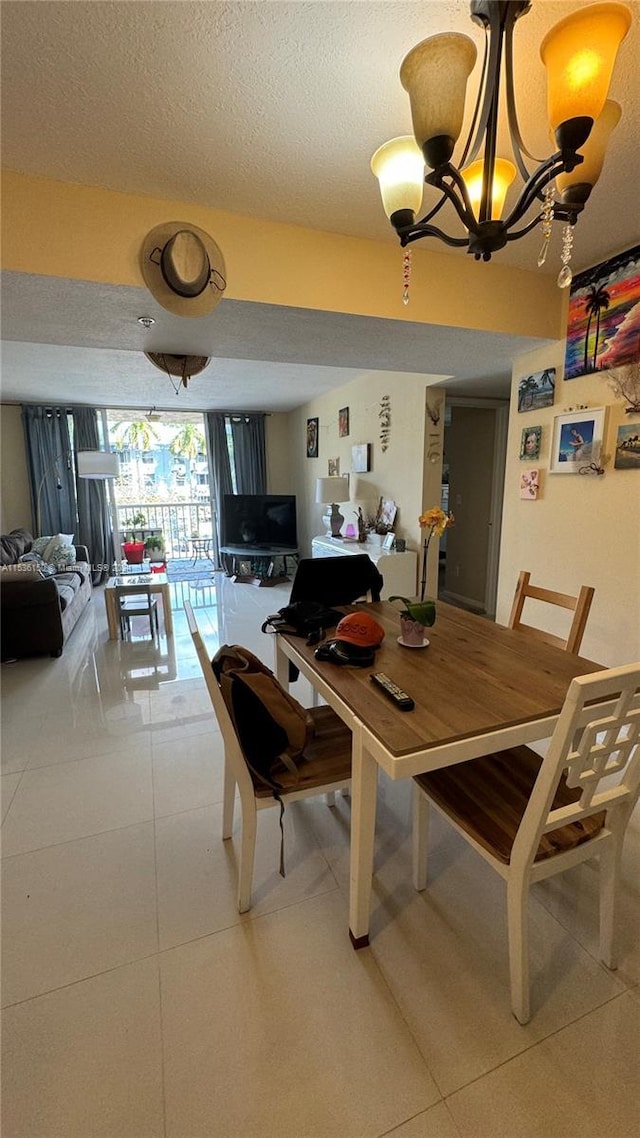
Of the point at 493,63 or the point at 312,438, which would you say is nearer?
the point at 493,63

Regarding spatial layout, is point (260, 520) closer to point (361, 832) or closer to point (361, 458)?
point (361, 458)

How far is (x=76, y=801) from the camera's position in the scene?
1931 millimetres

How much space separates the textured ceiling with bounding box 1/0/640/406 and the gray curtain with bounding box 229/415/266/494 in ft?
16.5

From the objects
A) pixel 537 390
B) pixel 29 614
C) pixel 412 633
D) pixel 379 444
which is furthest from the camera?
pixel 379 444

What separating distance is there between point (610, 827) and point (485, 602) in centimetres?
354

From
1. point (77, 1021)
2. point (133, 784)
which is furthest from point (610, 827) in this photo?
point (133, 784)

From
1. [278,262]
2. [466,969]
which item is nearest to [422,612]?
[466,969]

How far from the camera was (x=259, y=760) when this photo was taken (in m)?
1.36

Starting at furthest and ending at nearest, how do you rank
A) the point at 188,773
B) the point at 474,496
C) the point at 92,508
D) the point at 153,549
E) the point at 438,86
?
the point at 92,508, the point at 153,549, the point at 474,496, the point at 188,773, the point at 438,86

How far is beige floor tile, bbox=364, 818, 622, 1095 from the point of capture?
1.09 m

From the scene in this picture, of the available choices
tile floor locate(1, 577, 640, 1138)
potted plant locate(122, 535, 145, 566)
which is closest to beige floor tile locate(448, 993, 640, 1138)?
tile floor locate(1, 577, 640, 1138)

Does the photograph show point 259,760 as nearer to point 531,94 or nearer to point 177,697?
point 177,697

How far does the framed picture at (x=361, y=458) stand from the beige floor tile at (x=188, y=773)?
3268 millimetres

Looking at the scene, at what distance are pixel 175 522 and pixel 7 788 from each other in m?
5.67
